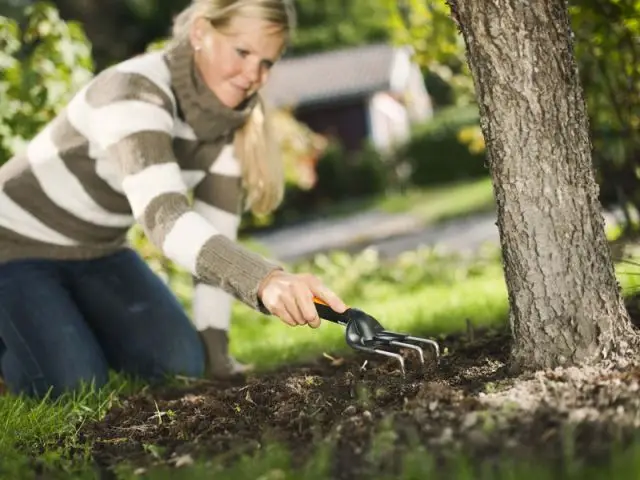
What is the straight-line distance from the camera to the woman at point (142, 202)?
9.63ft

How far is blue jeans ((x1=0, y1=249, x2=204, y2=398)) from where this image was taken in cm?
346

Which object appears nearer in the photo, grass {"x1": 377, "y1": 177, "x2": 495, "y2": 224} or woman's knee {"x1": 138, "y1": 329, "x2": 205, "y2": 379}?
woman's knee {"x1": 138, "y1": 329, "x2": 205, "y2": 379}

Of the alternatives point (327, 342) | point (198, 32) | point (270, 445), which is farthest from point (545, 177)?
point (327, 342)


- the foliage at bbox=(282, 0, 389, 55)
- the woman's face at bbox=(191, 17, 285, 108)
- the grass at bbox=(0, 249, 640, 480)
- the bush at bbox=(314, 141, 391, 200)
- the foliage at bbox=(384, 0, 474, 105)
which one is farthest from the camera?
the foliage at bbox=(282, 0, 389, 55)

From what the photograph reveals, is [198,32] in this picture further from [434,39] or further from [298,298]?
[434,39]

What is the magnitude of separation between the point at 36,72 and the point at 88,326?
180 cm

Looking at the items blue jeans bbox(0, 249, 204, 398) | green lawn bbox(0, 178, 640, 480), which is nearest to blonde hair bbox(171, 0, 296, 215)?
blue jeans bbox(0, 249, 204, 398)

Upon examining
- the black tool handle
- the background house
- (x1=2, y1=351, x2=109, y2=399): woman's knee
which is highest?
the black tool handle

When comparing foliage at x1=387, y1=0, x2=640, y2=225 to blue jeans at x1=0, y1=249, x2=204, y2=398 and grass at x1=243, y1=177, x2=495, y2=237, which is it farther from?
grass at x1=243, y1=177, x2=495, y2=237

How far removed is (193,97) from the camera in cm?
334

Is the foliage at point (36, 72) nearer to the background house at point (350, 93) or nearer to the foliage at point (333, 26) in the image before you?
the background house at point (350, 93)

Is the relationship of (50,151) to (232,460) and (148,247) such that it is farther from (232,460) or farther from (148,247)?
(148,247)

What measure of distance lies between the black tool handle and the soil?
0.21 meters

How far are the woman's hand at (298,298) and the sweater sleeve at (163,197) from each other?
0.09 meters
